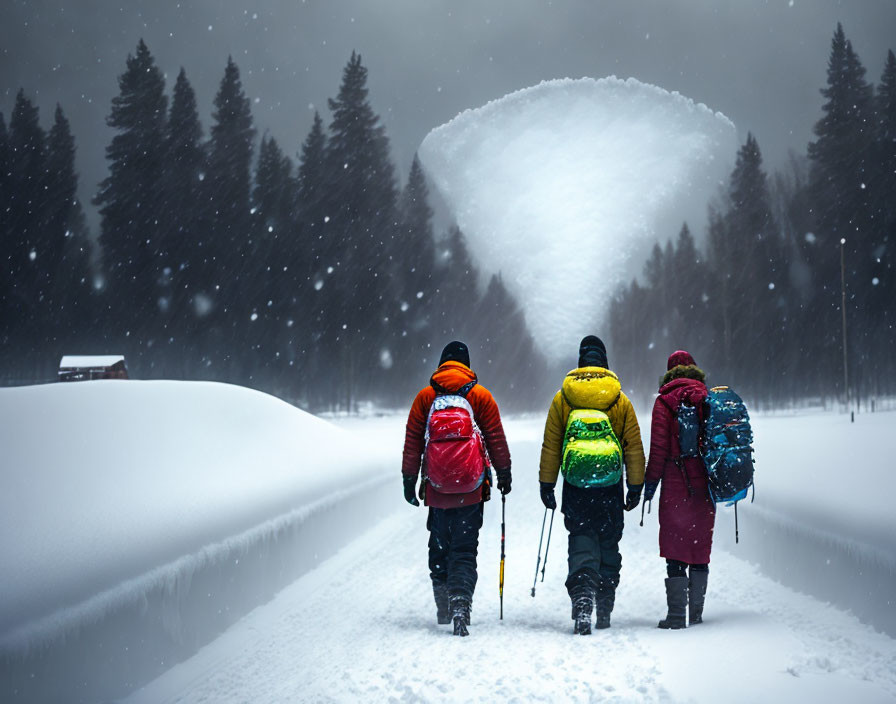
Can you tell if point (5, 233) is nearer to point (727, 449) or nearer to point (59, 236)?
point (59, 236)

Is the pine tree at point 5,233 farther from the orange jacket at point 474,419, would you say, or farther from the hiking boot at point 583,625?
the hiking boot at point 583,625

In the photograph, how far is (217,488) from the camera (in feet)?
19.5

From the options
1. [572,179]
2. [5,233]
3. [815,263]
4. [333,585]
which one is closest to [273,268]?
[5,233]

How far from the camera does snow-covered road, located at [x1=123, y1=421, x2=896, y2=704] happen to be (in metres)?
3.67

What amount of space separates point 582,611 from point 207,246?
31.4 meters

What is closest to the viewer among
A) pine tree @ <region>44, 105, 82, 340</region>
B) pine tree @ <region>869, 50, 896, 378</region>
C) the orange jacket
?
the orange jacket

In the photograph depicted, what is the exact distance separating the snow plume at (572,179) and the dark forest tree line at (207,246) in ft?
176

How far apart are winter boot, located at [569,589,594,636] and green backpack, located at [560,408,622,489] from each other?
0.77m

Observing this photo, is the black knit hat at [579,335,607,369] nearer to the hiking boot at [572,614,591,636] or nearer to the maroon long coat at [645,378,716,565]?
the maroon long coat at [645,378,716,565]

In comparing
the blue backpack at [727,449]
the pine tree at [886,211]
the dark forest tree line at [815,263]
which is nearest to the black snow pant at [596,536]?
the blue backpack at [727,449]

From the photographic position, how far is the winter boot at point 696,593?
5.20 metres

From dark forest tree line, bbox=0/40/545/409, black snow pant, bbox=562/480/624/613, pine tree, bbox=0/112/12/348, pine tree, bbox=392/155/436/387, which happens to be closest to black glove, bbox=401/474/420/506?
black snow pant, bbox=562/480/624/613

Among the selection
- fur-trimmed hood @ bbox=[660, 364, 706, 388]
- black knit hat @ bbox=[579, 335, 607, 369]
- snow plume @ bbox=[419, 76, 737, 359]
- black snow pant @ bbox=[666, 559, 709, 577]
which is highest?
snow plume @ bbox=[419, 76, 737, 359]

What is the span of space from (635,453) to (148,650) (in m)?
3.56
